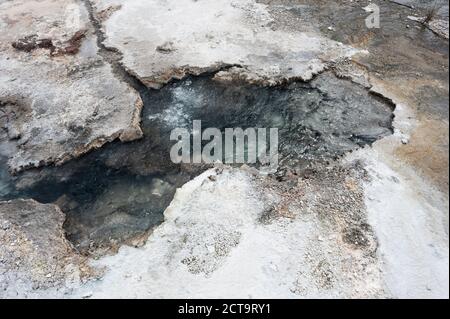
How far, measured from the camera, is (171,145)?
7.68 m

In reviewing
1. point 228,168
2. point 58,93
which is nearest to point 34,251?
point 228,168

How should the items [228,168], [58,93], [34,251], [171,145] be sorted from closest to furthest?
1. [34,251]
2. [228,168]
3. [171,145]
4. [58,93]

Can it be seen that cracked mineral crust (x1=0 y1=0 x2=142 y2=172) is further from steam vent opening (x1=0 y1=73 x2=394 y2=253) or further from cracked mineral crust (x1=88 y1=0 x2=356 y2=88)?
cracked mineral crust (x1=88 y1=0 x2=356 y2=88)

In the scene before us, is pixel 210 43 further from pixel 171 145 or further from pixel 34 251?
pixel 34 251

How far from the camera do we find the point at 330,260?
18.7 ft

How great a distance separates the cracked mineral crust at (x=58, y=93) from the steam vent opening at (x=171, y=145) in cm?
31

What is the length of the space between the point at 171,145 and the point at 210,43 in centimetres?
304

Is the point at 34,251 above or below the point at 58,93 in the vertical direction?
below

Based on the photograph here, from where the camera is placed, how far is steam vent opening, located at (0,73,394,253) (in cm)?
668

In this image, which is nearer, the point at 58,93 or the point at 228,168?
the point at 228,168

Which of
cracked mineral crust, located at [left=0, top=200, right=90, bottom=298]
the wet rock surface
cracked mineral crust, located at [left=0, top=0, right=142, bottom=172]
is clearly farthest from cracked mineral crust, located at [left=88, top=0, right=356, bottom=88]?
cracked mineral crust, located at [left=0, top=200, right=90, bottom=298]
